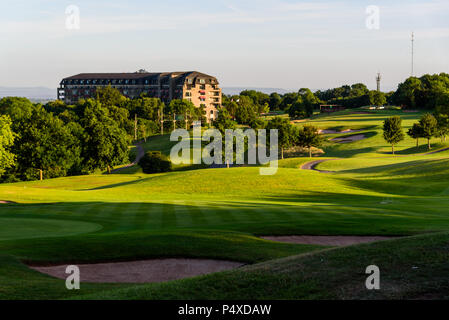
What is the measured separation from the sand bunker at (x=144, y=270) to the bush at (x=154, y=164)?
74.4 metres

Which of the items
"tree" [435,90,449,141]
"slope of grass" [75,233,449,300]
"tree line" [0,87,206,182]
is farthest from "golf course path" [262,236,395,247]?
"tree" [435,90,449,141]

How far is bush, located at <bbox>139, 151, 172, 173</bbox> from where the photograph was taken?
300ft

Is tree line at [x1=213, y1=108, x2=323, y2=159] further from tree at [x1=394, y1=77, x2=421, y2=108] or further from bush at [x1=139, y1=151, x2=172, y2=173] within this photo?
tree at [x1=394, y1=77, x2=421, y2=108]

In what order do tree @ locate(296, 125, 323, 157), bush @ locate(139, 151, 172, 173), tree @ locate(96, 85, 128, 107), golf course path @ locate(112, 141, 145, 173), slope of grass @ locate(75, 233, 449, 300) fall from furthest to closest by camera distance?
tree @ locate(96, 85, 128, 107), tree @ locate(296, 125, 323, 157), golf course path @ locate(112, 141, 145, 173), bush @ locate(139, 151, 172, 173), slope of grass @ locate(75, 233, 449, 300)

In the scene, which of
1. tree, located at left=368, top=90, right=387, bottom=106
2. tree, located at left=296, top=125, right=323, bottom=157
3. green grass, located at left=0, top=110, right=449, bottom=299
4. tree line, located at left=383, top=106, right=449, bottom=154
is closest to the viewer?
green grass, located at left=0, top=110, right=449, bottom=299

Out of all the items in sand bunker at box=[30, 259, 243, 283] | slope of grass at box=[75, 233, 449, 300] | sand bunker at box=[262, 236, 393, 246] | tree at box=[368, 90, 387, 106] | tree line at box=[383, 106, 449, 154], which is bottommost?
sand bunker at box=[262, 236, 393, 246]

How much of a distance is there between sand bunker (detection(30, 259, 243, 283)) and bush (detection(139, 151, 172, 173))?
74.4m

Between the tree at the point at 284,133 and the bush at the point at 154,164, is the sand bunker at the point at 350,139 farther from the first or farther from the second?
the bush at the point at 154,164

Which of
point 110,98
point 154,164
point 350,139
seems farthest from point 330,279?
point 110,98

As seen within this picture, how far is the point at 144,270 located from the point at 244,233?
6.68m

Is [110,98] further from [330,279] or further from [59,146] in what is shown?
[330,279]

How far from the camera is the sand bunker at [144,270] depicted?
15664mm

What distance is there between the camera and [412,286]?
959 cm
